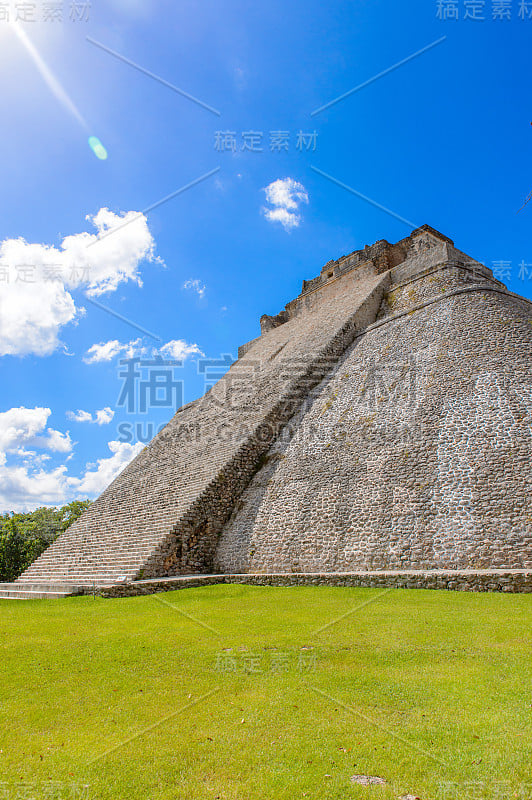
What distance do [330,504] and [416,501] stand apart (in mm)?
2050

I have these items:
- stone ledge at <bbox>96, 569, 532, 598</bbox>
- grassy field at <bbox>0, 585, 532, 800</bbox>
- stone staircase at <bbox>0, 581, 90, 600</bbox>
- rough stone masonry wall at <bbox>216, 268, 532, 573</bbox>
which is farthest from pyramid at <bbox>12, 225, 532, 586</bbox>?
grassy field at <bbox>0, 585, 532, 800</bbox>

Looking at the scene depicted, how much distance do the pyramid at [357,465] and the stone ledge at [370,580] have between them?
1.68 ft

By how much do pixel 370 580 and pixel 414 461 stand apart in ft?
9.50

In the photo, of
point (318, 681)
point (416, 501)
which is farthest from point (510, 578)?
point (318, 681)

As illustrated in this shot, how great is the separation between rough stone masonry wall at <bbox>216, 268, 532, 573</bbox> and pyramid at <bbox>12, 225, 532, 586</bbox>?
0.03 m

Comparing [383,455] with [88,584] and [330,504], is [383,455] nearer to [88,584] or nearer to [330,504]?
[330,504]

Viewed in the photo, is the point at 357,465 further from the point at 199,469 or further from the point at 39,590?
the point at 39,590

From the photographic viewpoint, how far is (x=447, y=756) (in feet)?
9.46

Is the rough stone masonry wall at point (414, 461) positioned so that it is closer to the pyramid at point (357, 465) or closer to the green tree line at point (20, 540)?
the pyramid at point (357, 465)

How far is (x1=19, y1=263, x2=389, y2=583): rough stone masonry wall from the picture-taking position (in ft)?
38.5

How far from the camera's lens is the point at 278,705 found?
3.81 m

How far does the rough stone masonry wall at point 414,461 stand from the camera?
8.68 metres

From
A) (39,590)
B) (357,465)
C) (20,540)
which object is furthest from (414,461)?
(20,540)

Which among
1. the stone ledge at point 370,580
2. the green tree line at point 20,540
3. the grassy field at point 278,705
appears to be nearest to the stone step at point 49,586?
the stone ledge at point 370,580
